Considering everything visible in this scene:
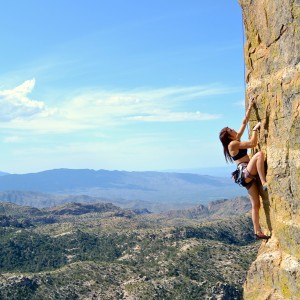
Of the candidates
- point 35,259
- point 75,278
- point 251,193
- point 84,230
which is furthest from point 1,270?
point 251,193

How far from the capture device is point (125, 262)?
116812 mm

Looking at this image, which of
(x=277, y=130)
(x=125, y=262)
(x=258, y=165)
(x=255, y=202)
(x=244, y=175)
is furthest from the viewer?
(x=125, y=262)

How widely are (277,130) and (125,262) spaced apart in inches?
4236

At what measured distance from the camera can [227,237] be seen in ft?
515

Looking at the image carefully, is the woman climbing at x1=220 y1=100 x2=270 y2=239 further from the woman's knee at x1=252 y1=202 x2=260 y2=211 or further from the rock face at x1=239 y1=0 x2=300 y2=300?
the rock face at x1=239 y1=0 x2=300 y2=300

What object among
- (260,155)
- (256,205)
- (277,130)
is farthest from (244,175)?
(277,130)

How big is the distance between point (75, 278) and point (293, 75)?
91848 mm

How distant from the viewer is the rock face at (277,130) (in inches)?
551

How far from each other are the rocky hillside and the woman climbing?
7814 cm

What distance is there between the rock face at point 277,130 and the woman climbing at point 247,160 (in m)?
0.28

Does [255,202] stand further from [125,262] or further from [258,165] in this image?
[125,262]

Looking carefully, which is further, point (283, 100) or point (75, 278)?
point (75, 278)

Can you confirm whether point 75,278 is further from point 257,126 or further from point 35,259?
point 257,126

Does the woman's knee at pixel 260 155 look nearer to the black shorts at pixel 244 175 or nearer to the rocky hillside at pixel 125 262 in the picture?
the black shorts at pixel 244 175
